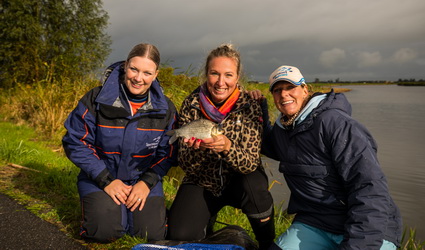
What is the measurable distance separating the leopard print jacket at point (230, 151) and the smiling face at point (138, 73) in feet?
1.74

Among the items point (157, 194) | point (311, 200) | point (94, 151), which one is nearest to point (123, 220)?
point (157, 194)

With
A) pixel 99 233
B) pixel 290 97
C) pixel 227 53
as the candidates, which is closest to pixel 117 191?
pixel 99 233

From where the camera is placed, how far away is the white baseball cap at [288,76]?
2826 mm

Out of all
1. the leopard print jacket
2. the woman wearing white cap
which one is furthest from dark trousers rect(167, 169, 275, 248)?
the woman wearing white cap

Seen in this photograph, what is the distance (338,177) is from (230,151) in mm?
1002

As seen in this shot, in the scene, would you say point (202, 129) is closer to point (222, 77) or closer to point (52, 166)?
point (222, 77)

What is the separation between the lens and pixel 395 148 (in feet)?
38.5

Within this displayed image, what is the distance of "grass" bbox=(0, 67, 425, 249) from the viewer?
3.76m

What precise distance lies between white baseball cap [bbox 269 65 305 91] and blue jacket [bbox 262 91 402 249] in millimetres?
294

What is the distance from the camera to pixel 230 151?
2988 millimetres

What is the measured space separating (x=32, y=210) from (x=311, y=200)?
3289mm

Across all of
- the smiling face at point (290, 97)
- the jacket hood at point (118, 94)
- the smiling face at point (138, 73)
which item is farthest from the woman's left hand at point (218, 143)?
the smiling face at point (138, 73)

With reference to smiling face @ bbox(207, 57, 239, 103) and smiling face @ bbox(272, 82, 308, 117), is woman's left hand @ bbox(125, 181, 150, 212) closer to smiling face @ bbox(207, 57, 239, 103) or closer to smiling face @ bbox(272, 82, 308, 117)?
smiling face @ bbox(207, 57, 239, 103)

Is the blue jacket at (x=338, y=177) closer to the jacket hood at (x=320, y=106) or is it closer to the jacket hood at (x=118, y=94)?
the jacket hood at (x=320, y=106)
